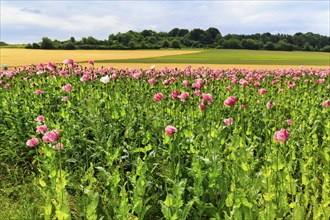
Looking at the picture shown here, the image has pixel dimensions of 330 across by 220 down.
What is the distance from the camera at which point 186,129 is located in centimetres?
493

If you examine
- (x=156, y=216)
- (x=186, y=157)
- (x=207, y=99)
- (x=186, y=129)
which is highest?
(x=207, y=99)

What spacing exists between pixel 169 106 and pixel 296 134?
73.2 inches

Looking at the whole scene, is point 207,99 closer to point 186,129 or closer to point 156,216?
point 186,129

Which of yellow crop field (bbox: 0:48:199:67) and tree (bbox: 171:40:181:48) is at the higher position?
tree (bbox: 171:40:181:48)

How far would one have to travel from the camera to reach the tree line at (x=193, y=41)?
6449cm

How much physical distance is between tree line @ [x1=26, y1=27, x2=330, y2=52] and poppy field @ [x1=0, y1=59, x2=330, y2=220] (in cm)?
5652

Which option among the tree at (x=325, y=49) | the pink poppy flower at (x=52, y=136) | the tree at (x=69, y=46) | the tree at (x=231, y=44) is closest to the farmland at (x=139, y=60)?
the tree at (x=69, y=46)

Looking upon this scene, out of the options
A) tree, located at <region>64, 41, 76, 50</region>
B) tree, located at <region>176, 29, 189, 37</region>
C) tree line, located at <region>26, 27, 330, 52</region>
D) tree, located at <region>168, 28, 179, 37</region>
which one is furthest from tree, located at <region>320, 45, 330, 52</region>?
tree, located at <region>64, 41, 76, 50</region>

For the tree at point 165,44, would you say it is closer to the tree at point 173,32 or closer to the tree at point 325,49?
the tree at point 173,32

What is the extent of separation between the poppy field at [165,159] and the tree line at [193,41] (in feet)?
185

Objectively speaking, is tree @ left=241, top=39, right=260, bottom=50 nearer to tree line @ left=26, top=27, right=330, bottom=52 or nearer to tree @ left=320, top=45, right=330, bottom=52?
tree line @ left=26, top=27, right=330, bottom=52

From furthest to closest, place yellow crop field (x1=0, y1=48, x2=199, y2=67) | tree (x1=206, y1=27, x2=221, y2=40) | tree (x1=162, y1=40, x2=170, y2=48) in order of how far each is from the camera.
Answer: tree (x1=206, y1=27, x2=221, y2=40) < tree (x1=162, y1=40, x2=170, y2=48) < yellow crop field (x1=0, y1=48, x2=199, y2=67)

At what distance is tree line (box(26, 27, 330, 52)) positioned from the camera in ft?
212

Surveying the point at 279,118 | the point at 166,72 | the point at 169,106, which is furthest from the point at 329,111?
the point at 166,72
